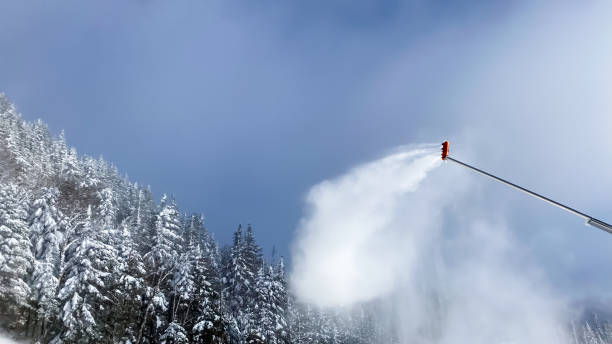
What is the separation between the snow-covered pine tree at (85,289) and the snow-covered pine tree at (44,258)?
924 mm

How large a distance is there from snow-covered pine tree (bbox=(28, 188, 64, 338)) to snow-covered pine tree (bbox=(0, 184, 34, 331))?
580 mm

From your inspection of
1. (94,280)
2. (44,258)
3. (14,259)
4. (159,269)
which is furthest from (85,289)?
(159,269)

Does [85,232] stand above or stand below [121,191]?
below

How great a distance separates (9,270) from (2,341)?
4304 millimetres

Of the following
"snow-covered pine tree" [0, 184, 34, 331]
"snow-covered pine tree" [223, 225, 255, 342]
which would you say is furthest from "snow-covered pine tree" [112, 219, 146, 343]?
"snow-covered pine tree" [223, 225, 255, 342]

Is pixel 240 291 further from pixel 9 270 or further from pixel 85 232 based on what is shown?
pixel 9 270

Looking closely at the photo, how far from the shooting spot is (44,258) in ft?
96.3

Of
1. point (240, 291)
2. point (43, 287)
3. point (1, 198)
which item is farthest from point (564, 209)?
point (240, 291)

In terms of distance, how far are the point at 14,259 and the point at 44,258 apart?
2.36 metres

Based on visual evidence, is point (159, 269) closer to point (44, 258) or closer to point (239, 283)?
point (44, 258)

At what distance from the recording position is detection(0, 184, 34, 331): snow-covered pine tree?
26.5 metres

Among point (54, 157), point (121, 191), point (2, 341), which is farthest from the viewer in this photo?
point (121, 191)

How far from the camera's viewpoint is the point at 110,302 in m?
32.2

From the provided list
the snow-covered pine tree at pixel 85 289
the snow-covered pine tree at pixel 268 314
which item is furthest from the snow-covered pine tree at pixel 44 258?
the snow-covered pine tree at pixel 268 314
